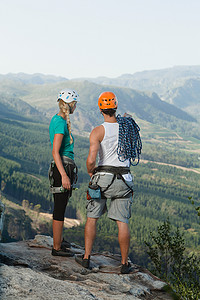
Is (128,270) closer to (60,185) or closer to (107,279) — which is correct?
(107,279)

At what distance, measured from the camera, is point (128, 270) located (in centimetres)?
759

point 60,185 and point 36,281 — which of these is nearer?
point 36,281

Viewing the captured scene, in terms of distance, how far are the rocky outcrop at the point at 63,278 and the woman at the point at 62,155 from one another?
97 cm

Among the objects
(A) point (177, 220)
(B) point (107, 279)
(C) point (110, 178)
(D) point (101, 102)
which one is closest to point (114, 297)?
(B) point (107, 279)

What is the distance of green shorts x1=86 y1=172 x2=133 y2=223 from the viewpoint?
7.25 m

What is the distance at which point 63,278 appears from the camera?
6688 mm

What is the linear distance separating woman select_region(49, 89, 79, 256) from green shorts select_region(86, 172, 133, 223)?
27.4 inches

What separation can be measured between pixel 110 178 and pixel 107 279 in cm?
214

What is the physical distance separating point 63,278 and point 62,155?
270 cm

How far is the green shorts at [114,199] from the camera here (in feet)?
23.8

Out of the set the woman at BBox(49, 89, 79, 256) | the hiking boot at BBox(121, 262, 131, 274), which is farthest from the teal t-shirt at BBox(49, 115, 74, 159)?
the hiking boot at BBox(121, 262, 131, 274)

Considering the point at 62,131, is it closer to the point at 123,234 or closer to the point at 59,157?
the point at 59,157

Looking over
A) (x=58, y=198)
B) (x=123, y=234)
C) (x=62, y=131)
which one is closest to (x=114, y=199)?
(x=123, y=234)

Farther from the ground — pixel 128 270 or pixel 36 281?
pixel 36 281
